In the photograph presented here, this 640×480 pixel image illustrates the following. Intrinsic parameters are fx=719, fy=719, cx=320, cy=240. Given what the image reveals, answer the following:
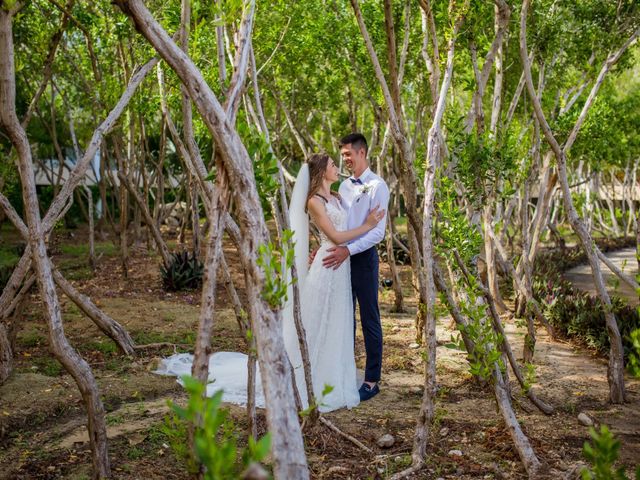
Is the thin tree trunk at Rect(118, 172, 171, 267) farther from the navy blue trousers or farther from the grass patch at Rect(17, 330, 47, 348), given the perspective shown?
the navy blue trousers

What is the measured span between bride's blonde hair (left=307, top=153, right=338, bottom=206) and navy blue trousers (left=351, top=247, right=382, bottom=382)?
28.3 inches

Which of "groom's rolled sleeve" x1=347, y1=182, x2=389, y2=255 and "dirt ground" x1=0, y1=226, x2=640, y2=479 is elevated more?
"groom's rolled sleeve" x1=347, y1=182, x2=389, y2=255

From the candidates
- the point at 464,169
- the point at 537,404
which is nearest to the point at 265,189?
the point at 464,169

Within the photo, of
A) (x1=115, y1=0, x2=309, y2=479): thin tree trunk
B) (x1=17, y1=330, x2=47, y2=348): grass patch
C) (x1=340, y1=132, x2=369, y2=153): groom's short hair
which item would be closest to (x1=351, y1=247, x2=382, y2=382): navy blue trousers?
(x1=340, y1=132, x2=369, y2=153): groom's short hair

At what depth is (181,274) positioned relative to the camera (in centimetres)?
1162

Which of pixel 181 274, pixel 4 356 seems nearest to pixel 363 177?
pixel 4 356

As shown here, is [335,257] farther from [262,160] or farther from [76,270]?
[76,270]

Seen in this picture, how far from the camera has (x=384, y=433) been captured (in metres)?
5.01

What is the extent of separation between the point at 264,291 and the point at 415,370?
4.52 m

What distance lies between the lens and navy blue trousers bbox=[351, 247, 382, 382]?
19.8ft

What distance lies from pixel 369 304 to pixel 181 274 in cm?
615

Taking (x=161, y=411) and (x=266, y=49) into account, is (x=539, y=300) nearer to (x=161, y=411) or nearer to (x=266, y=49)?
(x=266, y=49)

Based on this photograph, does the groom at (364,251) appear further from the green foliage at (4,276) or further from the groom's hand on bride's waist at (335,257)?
the green foliage at (4,276)

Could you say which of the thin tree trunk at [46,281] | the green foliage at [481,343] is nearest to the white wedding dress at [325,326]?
the green foliage at [481,343]
